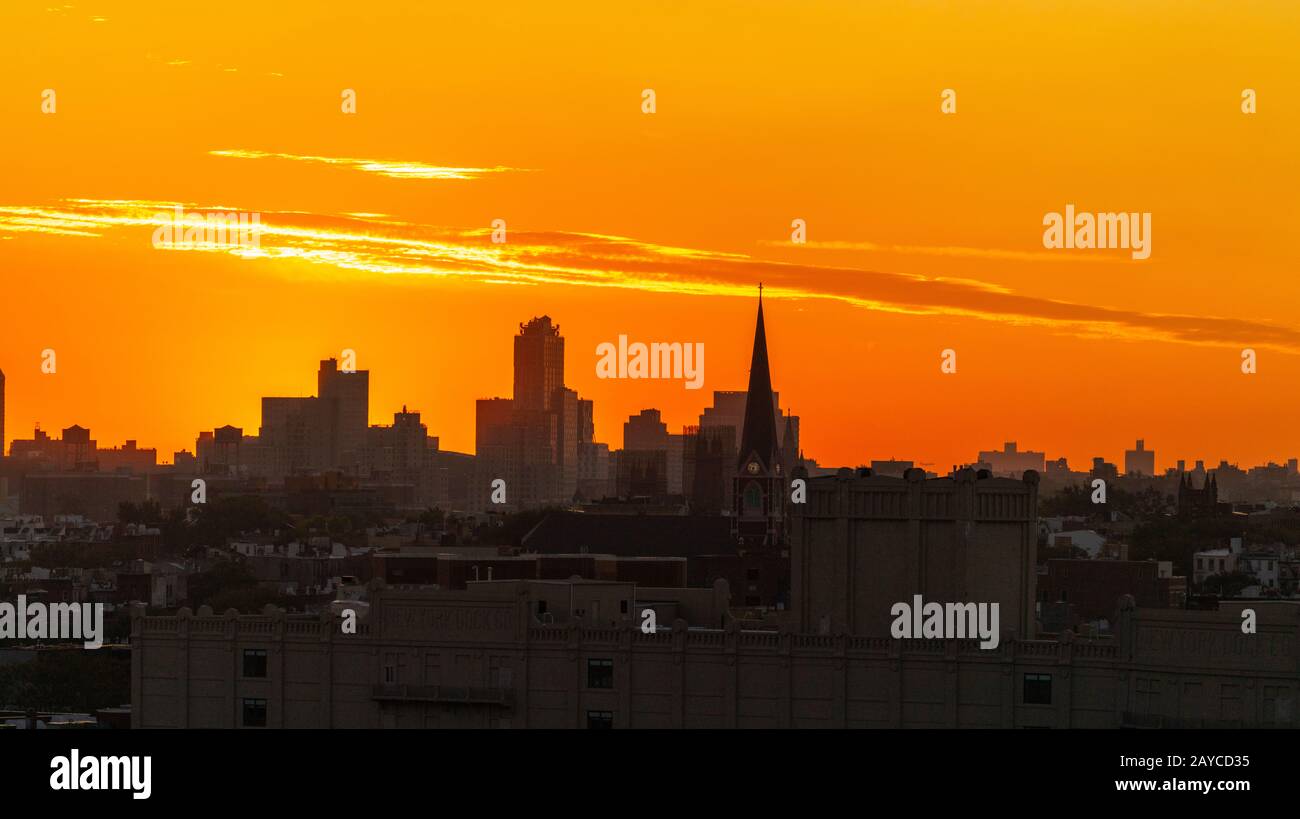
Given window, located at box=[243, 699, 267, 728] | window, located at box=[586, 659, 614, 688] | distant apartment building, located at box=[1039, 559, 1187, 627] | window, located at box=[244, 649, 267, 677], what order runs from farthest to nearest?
1. distant apartment building, located at box=[1039, 559, 1187, 627]
2. window, located at box=[244, 649, 267, 677]
3. window, located at box=[243, 699, 267, 728]
4. window, located at box=[586, 659, 614, 688]

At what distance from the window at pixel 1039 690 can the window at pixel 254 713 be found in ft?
68.8

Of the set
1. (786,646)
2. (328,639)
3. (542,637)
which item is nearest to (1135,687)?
(786,646)

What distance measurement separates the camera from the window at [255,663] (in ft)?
294

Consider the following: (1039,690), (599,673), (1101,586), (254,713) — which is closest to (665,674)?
(599,673)

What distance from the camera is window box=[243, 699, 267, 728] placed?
89000 millimetres

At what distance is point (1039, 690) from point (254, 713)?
21.7 metres

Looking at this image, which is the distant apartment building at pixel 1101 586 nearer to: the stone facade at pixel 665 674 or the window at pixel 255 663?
the stone facade at pixel 665 674

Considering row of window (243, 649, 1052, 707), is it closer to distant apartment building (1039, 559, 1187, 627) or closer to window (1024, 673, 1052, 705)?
window (1024, 673, 1052, 705)

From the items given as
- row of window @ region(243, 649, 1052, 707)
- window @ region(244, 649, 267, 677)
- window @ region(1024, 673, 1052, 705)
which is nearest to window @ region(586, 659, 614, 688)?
row of window @ region(243, 649, 1052, 707)

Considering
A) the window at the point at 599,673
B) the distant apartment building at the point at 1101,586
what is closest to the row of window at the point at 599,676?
the window at the point at 599,673

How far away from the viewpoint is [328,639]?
3509 inches

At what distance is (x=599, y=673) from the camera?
283ft

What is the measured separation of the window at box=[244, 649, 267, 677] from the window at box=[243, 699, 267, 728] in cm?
75
